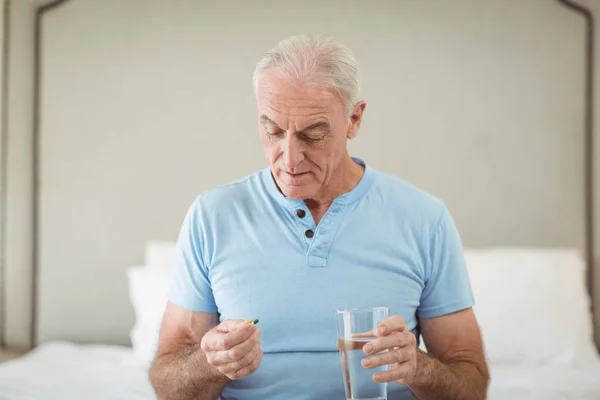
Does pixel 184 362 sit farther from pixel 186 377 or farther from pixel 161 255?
pixel 161 255

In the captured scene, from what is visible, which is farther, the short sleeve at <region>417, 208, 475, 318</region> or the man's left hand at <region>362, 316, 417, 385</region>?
the short sleeve at <region>417, 208, 475, 318</region>

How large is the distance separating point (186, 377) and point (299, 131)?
481mm

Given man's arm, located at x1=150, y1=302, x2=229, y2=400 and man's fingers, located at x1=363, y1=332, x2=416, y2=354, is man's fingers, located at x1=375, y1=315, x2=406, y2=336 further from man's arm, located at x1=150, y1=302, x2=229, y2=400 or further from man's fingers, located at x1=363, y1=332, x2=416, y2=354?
man's arm, located at x1=150, y1=302, x2=229, y2=400

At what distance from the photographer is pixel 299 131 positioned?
4.56ft

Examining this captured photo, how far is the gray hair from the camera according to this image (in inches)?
54.9

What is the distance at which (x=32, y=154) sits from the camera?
282 cm

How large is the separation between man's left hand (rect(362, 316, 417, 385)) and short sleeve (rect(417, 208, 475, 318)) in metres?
0.34

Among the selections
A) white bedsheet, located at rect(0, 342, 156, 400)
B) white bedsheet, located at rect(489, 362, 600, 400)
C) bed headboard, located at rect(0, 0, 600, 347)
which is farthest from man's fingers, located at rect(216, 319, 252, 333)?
bed headboard, located at rect(0, 0, 600, 347)

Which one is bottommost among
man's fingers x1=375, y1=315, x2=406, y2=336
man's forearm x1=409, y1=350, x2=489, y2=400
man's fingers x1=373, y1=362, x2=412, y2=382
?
man's forearm x1=409, y1=350, x2=489, y2=400

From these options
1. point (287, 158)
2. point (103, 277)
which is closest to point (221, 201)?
point (287, 158)

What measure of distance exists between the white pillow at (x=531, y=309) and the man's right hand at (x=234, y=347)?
1.32 meters

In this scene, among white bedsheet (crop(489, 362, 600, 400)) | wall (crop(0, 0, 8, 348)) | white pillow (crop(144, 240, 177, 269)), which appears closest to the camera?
white bedsheet (crop(489, 362, 600, 400))

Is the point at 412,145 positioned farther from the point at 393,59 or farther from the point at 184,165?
the point at 184,165

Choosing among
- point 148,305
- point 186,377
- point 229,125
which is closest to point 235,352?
point 186,377
